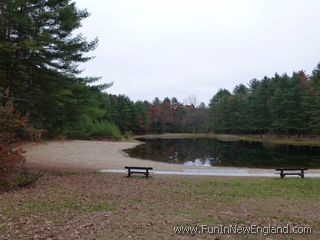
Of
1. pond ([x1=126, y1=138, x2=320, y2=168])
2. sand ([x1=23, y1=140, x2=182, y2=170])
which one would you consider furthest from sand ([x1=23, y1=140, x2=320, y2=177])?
pond ([x1=126, y1=138, x2=320, y2=168])

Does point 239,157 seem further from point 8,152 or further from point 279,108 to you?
point 279,108

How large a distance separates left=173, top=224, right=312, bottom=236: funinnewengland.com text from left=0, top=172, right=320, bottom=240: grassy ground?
26 centimetres

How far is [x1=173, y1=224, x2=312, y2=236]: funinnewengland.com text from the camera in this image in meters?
8.77

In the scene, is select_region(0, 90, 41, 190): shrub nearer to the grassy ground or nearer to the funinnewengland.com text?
the grassy ground

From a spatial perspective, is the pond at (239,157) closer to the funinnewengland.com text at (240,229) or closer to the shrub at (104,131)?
the shrub at (104,131)

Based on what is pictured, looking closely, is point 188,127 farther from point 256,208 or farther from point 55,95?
point 256,208

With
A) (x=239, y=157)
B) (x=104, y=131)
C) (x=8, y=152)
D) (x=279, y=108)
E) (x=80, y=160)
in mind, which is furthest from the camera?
(x=279, y=108)

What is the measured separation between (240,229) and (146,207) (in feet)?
12.7

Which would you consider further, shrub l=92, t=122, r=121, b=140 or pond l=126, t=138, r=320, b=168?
shrub l=92, t=122, r=121, b=140

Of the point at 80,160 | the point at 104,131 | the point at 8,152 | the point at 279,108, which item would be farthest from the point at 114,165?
the point at 279,108

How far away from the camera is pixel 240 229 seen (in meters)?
9.02

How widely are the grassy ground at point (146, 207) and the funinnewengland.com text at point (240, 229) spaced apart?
0.85 ft

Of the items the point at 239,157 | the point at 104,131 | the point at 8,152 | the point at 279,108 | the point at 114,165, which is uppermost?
the point at 279,108

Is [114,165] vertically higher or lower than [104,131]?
lower
